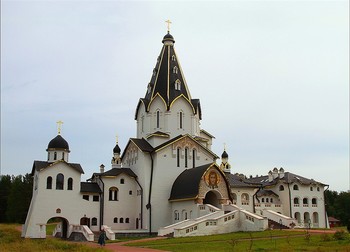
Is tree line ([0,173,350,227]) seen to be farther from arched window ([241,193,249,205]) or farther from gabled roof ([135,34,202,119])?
gabled roof ([135,34,202,119])

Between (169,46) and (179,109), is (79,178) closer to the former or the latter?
(179,109)

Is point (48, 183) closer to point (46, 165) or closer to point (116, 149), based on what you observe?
point (46, 165)

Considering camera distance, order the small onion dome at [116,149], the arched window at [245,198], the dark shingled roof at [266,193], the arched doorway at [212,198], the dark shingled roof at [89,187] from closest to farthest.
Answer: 1. the arched doorway at [212,198]
2. the dark shingled roof at [89,187]
3. the arched window at [245,198]
4. the small onion dome at [116,149]
5. the dark shingled roof at [266,193]

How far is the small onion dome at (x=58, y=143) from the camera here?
35.8 metres

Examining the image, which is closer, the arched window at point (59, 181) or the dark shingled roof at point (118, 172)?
the arched window at point (59, 181)

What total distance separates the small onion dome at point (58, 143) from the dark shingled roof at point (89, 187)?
11.1ft

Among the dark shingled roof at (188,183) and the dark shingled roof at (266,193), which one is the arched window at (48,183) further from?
the dark shingled roof at (266,193)

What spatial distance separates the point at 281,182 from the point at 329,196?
30519 mm

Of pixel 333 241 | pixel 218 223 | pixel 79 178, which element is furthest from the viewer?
pixel 79 178

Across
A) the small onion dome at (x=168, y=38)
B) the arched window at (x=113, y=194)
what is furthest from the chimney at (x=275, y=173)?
the arched window at (x=113, y=194)

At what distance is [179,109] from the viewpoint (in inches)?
1540

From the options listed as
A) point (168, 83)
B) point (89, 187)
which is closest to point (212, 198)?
point (89, 187)

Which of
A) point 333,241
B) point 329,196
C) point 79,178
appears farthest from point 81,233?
point 329,196

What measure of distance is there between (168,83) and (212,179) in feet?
34.7
